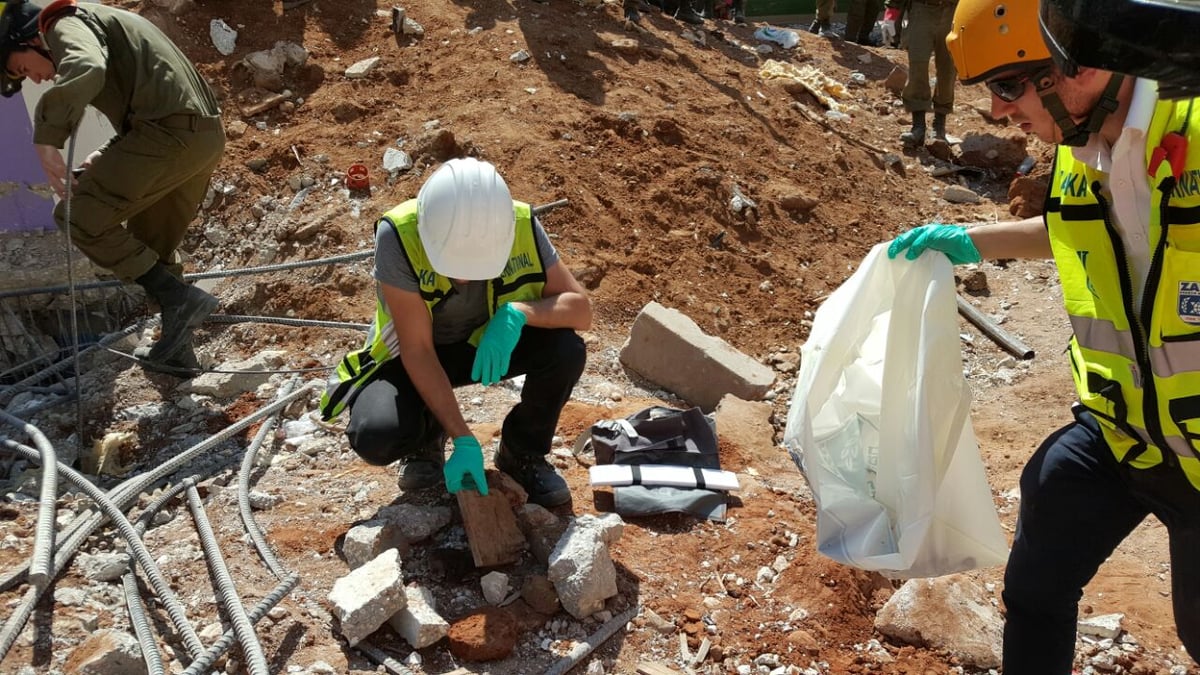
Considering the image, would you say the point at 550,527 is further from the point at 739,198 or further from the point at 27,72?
the point at 739,198

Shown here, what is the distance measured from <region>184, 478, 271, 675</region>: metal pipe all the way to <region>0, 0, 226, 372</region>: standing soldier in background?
1.47 m

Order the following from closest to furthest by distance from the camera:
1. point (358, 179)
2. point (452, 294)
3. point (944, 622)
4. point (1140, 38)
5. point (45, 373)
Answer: point (1140, 38) → point (944, 622) → point (452, 294) → point (45, 373) → point (358, 179)

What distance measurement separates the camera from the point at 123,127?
416cm

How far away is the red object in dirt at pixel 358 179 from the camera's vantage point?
5.68 metres

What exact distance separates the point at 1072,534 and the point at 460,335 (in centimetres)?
190

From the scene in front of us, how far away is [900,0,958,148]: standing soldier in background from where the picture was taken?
7.28 meters

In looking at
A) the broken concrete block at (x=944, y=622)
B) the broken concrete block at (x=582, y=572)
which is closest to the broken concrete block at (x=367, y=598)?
the broken concrete block at (x=582, y=572)

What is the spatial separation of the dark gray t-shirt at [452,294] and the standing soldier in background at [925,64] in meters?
5.20

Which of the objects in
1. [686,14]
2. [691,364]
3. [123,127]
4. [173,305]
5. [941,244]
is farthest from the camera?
[686,14]

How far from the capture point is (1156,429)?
1806 mm

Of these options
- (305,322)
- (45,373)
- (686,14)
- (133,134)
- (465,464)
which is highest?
(133,134)

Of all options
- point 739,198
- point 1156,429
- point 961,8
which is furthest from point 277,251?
point 1156,429

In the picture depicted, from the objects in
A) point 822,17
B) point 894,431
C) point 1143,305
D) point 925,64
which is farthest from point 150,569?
point 822,17

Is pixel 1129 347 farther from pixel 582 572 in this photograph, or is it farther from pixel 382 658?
pixel 382 658
